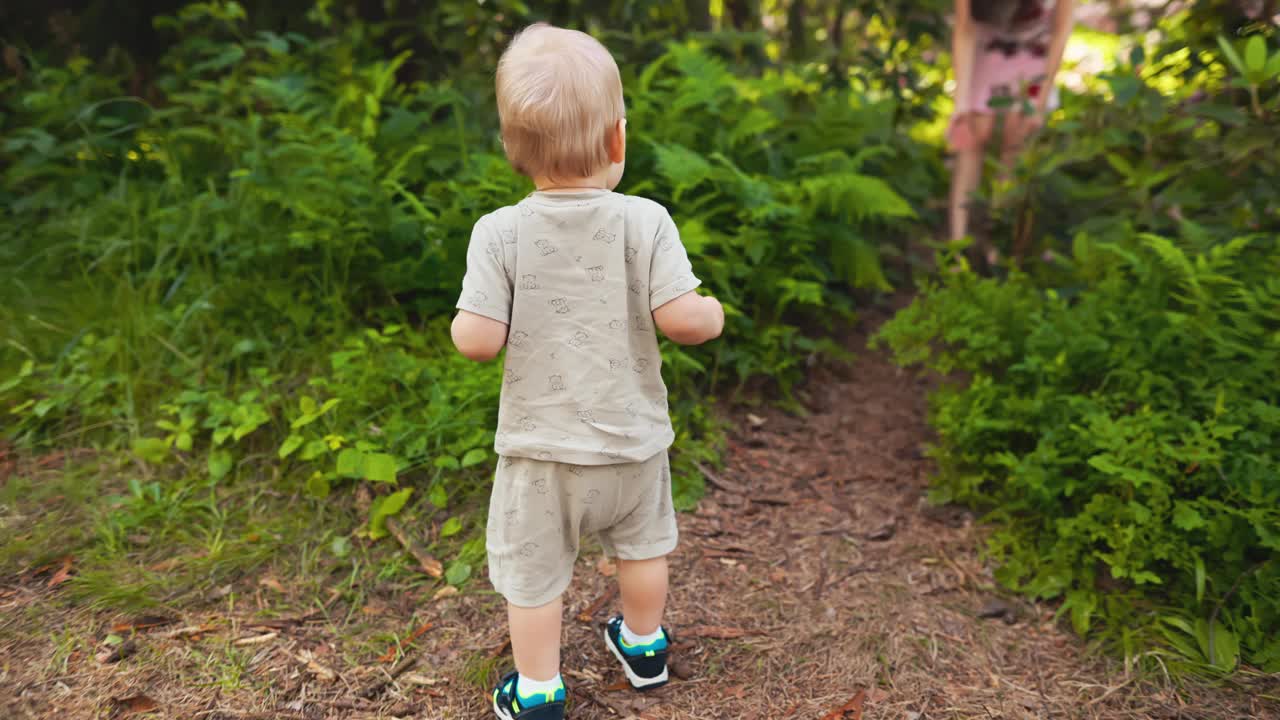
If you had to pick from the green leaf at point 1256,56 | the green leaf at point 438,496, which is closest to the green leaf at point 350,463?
the green leaf at point 438,496

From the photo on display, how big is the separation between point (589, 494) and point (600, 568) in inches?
34.5

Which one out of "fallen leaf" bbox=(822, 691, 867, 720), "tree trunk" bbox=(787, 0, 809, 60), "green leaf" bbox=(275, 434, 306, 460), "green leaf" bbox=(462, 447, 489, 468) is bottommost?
"fallen leaf" bbox=(822, 691, 867, 720)

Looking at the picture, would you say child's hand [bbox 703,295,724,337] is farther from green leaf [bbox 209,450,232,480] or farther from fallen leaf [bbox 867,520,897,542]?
green leaf [bbox 209,450,232,480]

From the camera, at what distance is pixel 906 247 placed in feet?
14.2

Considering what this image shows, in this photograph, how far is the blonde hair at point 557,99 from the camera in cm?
165

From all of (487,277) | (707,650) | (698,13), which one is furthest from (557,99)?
(698,13)

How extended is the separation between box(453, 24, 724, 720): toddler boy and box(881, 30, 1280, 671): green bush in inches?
54.6

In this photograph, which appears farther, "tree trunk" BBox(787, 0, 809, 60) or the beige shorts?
"tree trunk" BBox(787, 0, 809, 60)

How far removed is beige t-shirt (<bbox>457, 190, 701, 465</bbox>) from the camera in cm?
179

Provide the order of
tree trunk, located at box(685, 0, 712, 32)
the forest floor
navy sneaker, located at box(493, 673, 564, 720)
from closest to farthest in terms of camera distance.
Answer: navy sneaker, located at box(493, 673, 564, 720)
the forest floor
tree trunk, located at box(685, 0, 712, 32)

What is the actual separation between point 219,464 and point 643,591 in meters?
1.64

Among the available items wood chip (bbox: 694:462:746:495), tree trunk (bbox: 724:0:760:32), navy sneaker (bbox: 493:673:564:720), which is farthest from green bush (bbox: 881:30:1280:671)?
tree trunk (bbox: 724:0:760:32)

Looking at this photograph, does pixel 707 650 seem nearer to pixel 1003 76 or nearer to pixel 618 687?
pixel 618 687

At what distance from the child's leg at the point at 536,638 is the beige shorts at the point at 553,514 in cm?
3
